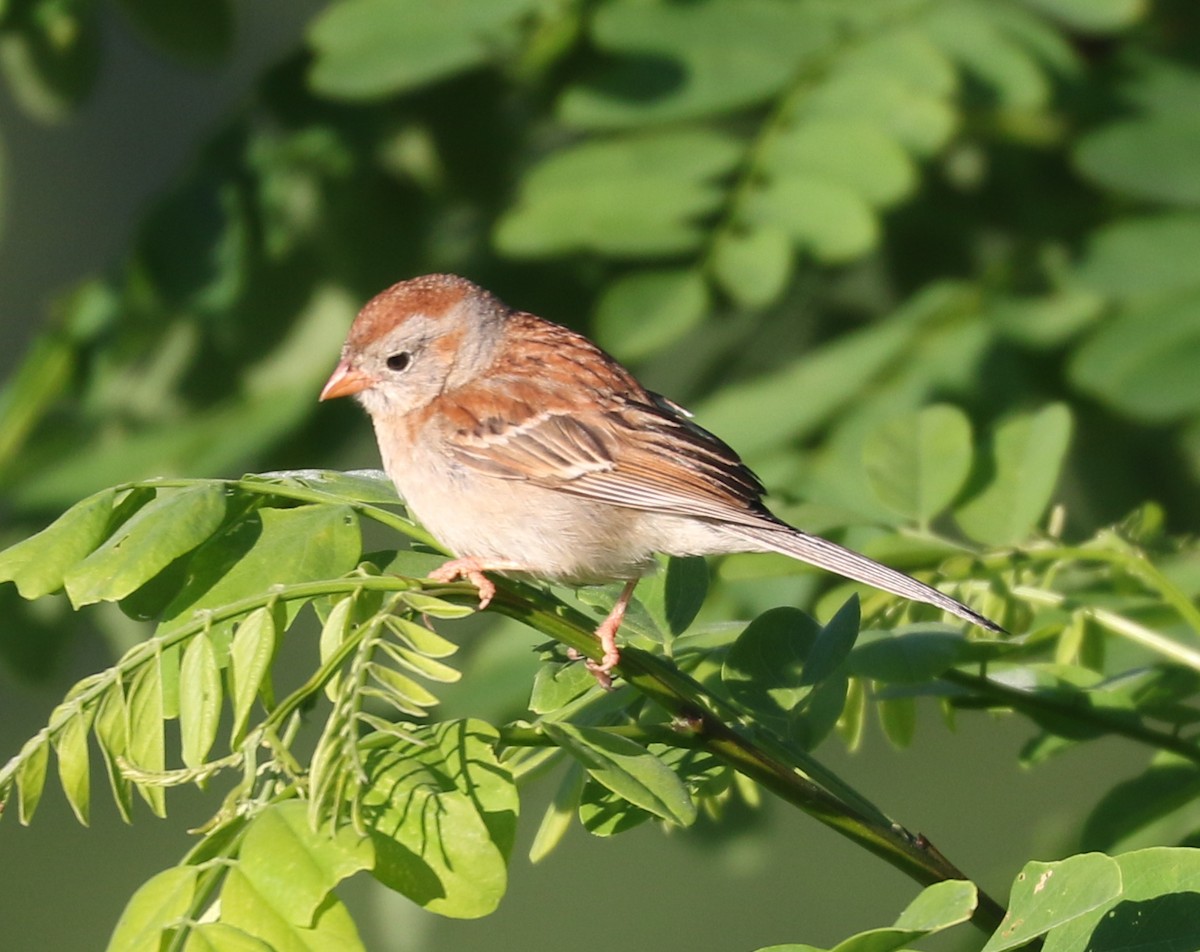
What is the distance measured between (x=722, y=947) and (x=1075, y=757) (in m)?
1.74

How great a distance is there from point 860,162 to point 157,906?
2262 millimetres

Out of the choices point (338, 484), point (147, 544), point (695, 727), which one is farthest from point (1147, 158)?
point (147, 544)

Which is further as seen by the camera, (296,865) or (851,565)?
(851,565)

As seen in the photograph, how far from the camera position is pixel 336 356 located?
3.73 metres

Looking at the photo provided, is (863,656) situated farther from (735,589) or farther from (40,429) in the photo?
(40,429)

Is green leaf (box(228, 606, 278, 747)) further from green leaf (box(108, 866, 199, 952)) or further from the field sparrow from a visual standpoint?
the field sparrow

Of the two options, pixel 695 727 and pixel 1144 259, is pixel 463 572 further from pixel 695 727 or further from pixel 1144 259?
pixel 1144 259

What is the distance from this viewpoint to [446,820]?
5.30 feet

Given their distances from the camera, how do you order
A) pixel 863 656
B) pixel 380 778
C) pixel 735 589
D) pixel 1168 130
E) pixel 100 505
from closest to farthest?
pixel 380 778, pixel 100 505, pixel 863 656, pixel 735 589, pixel 1168 130

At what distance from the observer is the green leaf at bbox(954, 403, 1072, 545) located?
273cm

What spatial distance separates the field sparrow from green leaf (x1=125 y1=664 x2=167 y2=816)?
0.86 meters

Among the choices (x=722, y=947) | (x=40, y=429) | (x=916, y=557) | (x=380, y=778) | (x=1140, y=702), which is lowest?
(x=722, y=947)

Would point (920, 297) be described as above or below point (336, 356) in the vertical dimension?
below

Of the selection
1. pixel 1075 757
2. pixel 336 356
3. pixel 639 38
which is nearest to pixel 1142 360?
pixel 639 38
